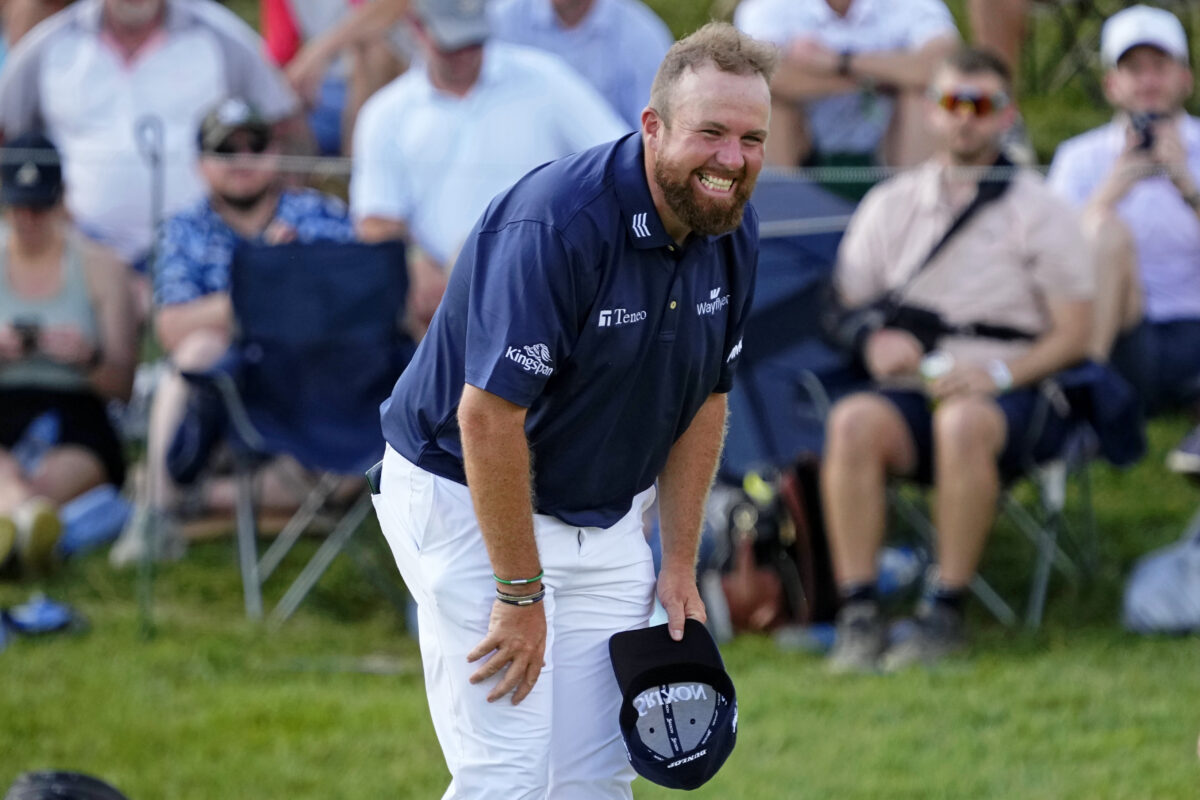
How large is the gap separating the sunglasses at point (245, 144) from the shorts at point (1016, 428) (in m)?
2.72

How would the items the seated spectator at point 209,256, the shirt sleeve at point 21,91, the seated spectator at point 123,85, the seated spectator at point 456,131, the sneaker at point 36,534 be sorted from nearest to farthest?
1. the sneaker at point 36,534
2. the seated spectator at point 209,256
3. the seated spectator at point 456,131
4. the seated spectator at point 123,85
5. the shirt sleeve at point 21,91

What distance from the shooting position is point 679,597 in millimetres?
3574

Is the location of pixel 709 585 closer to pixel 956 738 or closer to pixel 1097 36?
pixel 956 738

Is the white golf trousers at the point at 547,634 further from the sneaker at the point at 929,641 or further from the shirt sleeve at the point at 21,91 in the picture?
the shirt sleeve at the point at 21,91

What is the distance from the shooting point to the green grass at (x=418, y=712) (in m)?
4.73

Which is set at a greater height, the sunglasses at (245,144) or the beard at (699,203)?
the beard at (699,203)

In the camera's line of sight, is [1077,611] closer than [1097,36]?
Yes

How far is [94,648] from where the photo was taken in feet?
19.1

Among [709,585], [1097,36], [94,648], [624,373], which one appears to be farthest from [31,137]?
[1097,36]

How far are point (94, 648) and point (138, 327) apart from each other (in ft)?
5.76

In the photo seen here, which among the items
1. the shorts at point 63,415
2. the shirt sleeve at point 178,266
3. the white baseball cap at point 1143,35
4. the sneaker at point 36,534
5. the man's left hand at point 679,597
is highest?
the white baseball cap at point 1143,35

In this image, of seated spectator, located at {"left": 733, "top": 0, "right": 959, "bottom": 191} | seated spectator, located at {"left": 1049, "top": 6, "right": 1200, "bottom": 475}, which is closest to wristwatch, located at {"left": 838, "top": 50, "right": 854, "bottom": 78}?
seated spectator, located at {"left": 733, "top": 0, "right": 959, "bottom": 191}

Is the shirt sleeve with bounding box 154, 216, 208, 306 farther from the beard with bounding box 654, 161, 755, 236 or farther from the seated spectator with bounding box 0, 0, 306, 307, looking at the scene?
the beard with bounding box 654, 161, 755, 236

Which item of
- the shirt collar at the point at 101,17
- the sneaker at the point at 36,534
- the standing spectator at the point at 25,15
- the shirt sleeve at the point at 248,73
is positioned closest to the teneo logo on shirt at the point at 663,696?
the sneaker at the point at 36,534
